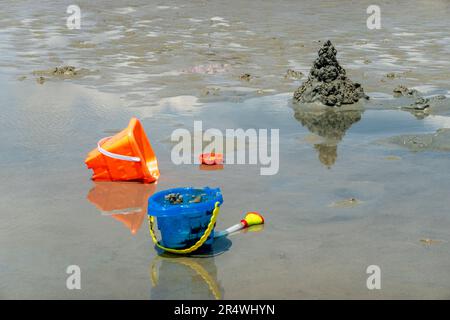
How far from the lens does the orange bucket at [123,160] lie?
6629mm

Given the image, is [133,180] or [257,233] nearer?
[257,233]

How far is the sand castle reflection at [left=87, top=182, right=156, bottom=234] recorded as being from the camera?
5.91m

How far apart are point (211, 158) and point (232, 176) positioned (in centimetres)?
48

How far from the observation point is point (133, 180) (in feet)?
22.3

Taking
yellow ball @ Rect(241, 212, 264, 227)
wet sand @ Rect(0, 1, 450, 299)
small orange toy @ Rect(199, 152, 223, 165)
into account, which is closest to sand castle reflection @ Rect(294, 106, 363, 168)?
wet sand @ Rect(0, 1, 450, 299)

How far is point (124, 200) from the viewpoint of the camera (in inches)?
250

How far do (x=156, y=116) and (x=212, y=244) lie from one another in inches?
173

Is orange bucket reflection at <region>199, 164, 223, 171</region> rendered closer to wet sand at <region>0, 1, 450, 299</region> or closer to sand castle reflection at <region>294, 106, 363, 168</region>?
wet sand at <region>0, 1, 450, 299</region>

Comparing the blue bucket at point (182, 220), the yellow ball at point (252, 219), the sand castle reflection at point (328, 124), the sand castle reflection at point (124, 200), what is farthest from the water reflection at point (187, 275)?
the sand castle reflection at point (328, 124)

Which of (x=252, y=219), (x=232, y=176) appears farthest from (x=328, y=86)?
(x=252, y=219)

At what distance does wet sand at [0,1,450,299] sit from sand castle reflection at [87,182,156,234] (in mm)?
25
